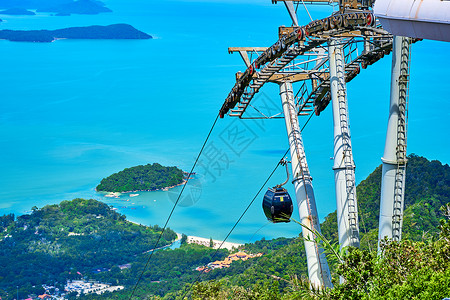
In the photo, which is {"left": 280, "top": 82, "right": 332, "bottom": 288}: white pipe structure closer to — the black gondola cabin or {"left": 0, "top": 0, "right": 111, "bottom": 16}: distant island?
the black gondola cabin

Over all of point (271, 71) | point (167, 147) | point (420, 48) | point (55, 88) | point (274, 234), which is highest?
point (420, 48)

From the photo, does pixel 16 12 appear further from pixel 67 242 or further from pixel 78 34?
pixel 67 242

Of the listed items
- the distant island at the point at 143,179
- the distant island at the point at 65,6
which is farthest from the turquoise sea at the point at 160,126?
the distant island at the point at 65,6

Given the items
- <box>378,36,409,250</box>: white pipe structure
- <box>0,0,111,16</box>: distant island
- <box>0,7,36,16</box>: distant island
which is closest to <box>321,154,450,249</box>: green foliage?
<box>378,36,409,250</box>: white pipe structure

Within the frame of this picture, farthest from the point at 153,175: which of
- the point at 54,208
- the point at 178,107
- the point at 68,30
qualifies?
the point at 68,30

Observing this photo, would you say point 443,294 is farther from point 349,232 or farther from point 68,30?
point 68,30
